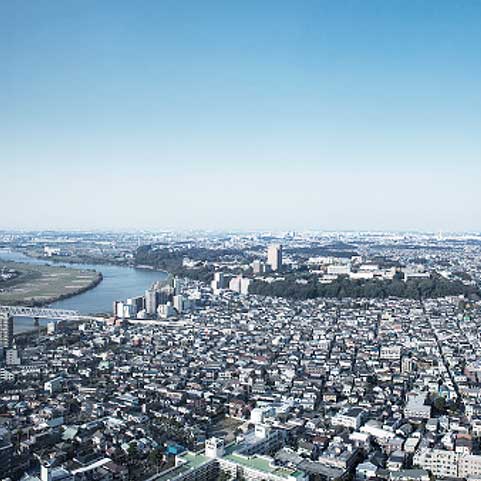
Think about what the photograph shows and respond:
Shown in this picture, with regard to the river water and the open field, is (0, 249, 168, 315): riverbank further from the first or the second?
the open field

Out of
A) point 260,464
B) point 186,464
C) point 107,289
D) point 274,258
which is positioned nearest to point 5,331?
point 186,464

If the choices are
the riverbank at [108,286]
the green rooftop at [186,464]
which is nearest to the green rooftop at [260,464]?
the green rooftop at [186,464]

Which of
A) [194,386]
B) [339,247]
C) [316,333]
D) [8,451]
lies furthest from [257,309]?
[339,247]

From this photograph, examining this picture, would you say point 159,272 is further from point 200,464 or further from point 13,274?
point 200,464

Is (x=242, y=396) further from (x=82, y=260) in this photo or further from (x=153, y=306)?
(x=82, y=260)

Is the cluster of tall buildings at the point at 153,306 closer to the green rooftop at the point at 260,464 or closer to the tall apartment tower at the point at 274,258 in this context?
the tall apartment tower at the point at 274,258

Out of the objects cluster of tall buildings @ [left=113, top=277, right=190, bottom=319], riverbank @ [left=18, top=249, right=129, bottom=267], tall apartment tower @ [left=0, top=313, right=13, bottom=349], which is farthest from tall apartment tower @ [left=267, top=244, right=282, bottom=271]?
tall apartment tower @ [left=0, top=313, right=13, bottom=349]
